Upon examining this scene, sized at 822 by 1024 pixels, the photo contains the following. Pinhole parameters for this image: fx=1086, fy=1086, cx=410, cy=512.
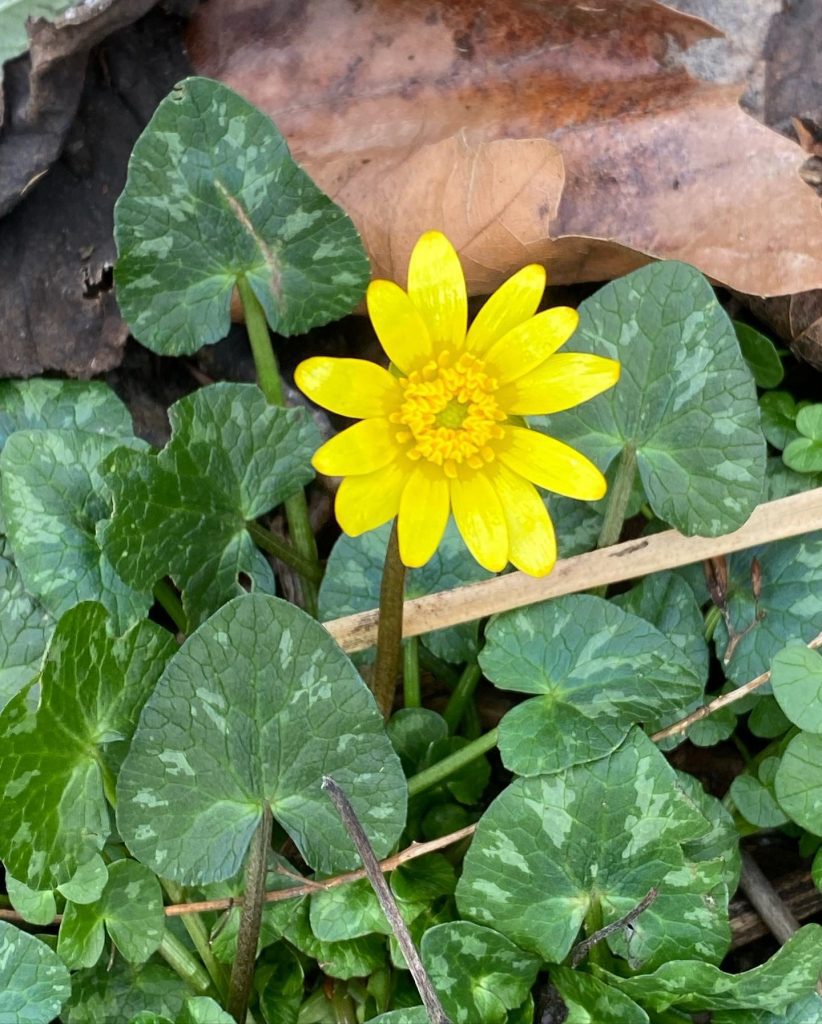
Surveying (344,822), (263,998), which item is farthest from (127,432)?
(263,998)

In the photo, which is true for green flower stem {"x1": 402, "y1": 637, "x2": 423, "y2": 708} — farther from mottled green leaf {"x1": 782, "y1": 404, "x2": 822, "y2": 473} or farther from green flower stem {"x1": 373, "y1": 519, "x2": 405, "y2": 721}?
mottled green leaf {"x1": 782, "y1": 404, "x2": 822, "y2": 473}

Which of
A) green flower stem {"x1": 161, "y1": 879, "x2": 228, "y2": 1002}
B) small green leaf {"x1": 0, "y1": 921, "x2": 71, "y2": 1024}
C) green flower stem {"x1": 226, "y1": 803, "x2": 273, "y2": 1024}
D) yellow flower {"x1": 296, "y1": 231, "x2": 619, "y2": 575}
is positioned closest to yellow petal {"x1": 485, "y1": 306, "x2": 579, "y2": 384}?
yellow flower {"x1": 296, "y1": 231, "x2": 619, "y2": 575}

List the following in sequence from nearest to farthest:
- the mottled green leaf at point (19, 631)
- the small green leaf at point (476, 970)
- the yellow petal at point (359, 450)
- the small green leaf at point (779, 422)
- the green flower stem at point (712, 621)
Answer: the yellow petal at point (359, 450), the small green leaf at point (476, 970), the mottled green leaf at point (19, 631), the green flower stem at point (712, 621), the small green leaf at point (779, 422)

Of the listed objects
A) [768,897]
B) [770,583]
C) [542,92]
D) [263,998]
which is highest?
[542,92]

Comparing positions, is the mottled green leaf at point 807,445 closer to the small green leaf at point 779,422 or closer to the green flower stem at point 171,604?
the small green leaf at point 779,422

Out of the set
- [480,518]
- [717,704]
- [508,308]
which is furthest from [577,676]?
[508,308]

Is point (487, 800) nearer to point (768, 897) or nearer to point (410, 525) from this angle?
point (768, 897)

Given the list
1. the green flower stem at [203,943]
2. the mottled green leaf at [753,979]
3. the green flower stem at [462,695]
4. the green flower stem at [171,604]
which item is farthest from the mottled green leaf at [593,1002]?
the green flower stem at [171,604]
